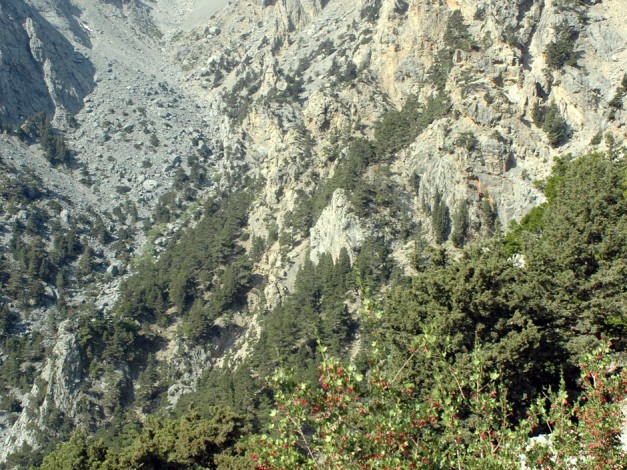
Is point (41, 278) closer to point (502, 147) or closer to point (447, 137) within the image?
point (447, 137)

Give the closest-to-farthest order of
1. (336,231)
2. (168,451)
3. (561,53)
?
(168,451)
(336,231)
(561,53)

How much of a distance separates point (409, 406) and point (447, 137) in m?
62.3

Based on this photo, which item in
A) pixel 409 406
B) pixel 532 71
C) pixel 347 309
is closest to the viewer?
pixel 409 406

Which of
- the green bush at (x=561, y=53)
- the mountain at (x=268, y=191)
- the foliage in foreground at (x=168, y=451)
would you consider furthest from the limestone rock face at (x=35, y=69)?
the foliage in foreground at (x=168, y=451)

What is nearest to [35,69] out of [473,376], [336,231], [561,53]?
[336,231]

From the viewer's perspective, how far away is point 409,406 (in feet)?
26.6

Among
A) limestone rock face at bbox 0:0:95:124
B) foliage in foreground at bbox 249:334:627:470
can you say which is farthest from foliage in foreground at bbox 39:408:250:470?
limestone rock face at bbox 0:0:95:124

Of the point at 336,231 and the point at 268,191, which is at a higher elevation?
the point at 268,191

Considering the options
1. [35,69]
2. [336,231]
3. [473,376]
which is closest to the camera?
[473,376]

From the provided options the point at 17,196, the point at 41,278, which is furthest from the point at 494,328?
the point at 17,196

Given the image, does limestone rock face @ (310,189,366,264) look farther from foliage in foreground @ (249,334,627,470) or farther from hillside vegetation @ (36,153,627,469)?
foliage in foreground @ (249,334,627,470)

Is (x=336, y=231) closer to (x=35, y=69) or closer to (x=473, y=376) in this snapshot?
(x=473, y=376)

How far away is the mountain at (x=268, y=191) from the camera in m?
62.9

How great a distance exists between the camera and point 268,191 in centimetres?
8675
